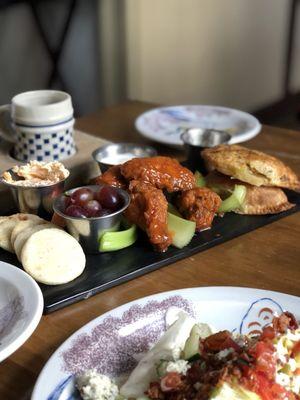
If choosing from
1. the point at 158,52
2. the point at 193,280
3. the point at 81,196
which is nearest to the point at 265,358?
the point at 193,280

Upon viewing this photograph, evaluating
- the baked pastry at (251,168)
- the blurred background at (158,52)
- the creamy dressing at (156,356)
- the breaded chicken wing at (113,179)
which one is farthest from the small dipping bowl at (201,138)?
the blurred background at (158,52)

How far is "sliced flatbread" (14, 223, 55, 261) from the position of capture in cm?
118

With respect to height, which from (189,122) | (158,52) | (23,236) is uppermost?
(23,236)

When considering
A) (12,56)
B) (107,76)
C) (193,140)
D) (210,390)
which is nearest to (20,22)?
(12,56)

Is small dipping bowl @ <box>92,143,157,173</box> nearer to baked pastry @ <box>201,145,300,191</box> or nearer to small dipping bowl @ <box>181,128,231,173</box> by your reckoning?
small dipping bowl @ <box>181,128,231,173</box>

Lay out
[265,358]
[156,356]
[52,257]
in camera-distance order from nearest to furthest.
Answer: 1. [265,358]
2. [156,356]
3. [52,257]

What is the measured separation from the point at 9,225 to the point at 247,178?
553 mm

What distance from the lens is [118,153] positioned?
166cm

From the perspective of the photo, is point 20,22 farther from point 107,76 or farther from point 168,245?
point 168,245

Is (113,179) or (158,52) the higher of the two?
(113,179)

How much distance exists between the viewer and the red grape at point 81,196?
50.1 inches

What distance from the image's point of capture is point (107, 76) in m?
3.61

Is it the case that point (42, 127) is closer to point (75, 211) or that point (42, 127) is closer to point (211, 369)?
point (75, 211)

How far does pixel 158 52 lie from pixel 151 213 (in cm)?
268
